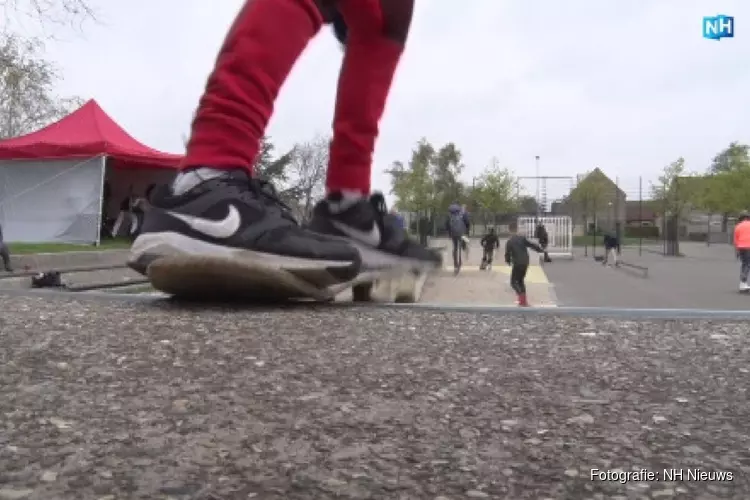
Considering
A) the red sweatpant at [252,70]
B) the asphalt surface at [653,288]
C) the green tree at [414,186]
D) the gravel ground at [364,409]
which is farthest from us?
the green tree at [414,186]

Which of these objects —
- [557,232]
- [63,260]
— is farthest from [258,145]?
[557,232]

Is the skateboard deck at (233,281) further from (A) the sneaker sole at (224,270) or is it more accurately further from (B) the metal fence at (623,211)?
(B) the metal fence at (623,211)

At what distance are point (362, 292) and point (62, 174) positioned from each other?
1307 centimetres

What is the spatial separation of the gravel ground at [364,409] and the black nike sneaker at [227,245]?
16cm

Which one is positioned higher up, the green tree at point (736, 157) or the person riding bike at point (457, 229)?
the green tree at point (736, 157)

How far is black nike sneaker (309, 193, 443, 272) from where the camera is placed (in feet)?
6.64

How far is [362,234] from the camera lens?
80.0 inches

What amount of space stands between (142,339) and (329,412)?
58 cm

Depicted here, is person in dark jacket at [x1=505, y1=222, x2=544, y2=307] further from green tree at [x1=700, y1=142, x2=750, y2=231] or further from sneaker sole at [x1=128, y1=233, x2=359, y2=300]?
green tree at [x1=700, y1=142, x2=750, y2=231]

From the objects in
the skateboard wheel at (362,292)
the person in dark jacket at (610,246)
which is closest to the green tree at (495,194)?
the person in dark jacket at (610,246)

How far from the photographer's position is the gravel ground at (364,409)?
0.80 meters

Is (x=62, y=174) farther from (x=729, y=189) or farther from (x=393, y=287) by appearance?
(x=729, y=189)

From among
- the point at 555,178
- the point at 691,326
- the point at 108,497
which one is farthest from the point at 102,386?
the point at 555,178

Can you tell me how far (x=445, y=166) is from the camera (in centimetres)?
5103
